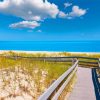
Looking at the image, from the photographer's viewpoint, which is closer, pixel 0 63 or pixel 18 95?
pixel 18 95

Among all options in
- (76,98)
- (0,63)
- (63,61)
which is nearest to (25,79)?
(76,98)

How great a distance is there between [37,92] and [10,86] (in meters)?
1.27

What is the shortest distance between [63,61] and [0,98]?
846 inches

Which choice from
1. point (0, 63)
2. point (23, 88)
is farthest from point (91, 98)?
point (0, 63)

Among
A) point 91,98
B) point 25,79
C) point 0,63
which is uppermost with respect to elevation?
point 0,63

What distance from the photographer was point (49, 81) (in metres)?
14.3

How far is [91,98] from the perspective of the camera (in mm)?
10305

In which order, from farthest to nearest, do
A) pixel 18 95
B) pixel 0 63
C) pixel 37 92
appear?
pixel 0 63, pixel 37 92, pixel 18 95

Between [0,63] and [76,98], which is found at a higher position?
[0,63]

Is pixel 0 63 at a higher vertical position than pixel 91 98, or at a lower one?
higher

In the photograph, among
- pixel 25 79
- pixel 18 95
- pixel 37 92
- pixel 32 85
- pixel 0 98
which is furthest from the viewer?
pixel 25 79

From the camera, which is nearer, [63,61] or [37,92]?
[37,92]

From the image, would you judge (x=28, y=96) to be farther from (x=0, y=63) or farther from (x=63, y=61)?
(x=63, y=61)

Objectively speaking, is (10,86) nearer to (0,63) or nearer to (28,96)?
(28,96)
